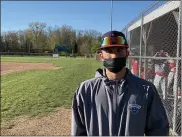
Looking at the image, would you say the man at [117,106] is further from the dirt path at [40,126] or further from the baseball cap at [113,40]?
the dirt path at [40,126]

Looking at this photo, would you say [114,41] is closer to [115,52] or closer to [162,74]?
[115,52]

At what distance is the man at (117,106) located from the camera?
248 cm

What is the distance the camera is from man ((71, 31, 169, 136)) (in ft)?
8.13

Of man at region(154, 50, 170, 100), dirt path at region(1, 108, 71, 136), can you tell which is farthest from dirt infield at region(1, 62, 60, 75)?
man at region(154, 50, 170, 100)

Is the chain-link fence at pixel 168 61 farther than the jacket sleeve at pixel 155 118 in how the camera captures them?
Yes

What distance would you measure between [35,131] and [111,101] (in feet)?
15.9

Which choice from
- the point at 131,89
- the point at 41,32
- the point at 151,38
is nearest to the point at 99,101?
the point at 131,89

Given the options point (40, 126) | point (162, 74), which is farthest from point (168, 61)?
point (40, 126)

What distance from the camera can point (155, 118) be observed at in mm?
2543

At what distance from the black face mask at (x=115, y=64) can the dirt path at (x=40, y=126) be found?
439 cm

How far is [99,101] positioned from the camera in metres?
2.53

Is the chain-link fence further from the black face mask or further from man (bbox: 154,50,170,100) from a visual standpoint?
the black face mask

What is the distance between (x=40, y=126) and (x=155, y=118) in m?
5.27

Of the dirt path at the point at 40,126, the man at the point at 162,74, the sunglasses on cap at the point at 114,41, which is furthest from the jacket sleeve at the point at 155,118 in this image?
the man at the point at 162,74
